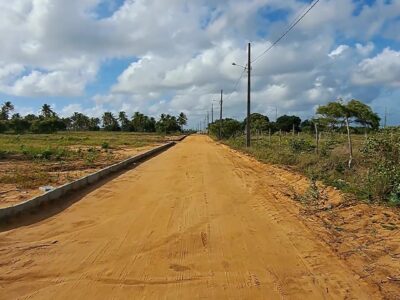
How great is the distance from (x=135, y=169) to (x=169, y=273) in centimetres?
1427

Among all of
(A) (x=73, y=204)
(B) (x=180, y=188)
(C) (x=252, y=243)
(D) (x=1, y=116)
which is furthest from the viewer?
(D) (x=1, y=116)

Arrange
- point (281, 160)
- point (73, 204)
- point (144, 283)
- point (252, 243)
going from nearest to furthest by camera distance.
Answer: point (144, 283), point (252, 243), point (73, 204), point (281, 160)

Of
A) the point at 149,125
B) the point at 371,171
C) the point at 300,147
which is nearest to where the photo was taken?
the point at 371,171

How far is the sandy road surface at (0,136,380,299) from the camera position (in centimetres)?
531

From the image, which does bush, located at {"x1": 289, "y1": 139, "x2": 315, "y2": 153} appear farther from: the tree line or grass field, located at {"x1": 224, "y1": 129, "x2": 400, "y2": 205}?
the tree line

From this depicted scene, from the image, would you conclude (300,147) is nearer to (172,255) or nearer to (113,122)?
(172,255)

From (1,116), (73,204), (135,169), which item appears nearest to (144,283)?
(73,204)

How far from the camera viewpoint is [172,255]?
6629 mm

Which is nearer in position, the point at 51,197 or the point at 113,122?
the point at 51,197

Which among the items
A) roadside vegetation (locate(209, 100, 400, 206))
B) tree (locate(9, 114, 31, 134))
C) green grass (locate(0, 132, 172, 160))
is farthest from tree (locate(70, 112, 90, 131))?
roadside vegetation (locate(209, 100, 400, 206))

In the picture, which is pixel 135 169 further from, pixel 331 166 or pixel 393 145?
pixel 393 145

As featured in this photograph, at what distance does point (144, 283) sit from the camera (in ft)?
18.0

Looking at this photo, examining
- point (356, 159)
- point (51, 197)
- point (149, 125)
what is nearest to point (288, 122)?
point (149, 125)

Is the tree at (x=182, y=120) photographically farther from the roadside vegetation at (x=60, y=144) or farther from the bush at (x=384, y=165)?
the bush at (x=384, y=165)
